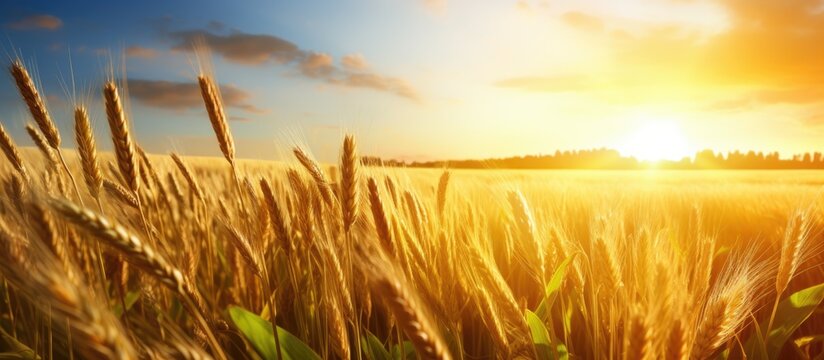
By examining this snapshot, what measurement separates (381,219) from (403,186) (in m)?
0.94

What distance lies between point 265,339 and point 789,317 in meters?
1.83

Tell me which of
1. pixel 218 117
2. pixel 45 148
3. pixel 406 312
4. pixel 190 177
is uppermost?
pixel 218 117

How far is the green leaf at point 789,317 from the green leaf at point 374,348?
127 centimetres

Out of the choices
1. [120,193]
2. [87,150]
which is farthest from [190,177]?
[87,150]

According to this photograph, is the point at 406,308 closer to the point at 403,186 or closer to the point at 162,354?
the point at 162,354

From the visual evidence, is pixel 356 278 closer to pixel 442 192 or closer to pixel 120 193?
pixel 442 192

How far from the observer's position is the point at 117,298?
2566 mm

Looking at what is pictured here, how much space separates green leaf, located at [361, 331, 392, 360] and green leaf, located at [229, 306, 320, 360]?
0.23 m

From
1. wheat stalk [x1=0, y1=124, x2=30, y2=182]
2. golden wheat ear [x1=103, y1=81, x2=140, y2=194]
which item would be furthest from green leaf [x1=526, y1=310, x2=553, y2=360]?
wheat stalk [x1=0, y1=124, x2=30, y2=182]

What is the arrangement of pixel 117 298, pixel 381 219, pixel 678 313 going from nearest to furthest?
pixel 678 313, pixel 381 219, pixel 117 298

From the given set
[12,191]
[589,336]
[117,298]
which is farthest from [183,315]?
[589,336]

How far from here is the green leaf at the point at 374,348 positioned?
5.28 feet

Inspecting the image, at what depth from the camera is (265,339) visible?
1.47 m

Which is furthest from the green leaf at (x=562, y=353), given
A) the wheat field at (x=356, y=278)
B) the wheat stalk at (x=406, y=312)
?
the wheat stalk at (x=406, y=312)
